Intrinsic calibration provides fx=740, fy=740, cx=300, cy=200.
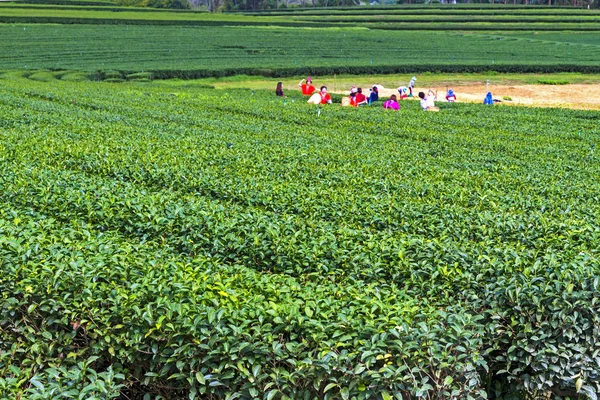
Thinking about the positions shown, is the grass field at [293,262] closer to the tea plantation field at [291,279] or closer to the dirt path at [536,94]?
the tea plantation field at [291,279]

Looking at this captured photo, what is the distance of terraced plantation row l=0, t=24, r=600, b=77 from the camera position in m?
61.1

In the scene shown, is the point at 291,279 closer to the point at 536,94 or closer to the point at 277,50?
the point at 536,94

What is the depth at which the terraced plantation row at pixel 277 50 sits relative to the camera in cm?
6112

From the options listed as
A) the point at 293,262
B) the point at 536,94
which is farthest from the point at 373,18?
the point at 293,262

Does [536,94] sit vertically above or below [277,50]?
below

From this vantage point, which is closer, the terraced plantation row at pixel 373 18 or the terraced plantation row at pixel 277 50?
the terraced plantation row at pixel 277 50

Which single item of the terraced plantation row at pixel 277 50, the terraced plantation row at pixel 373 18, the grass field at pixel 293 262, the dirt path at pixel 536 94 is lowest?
the dirt path at pixel 536 94

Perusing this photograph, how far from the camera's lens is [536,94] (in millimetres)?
48406

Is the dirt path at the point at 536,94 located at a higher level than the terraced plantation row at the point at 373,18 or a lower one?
lower

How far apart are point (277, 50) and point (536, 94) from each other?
31.8m

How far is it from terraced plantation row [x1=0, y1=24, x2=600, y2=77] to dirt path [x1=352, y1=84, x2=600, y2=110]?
34.7 ft

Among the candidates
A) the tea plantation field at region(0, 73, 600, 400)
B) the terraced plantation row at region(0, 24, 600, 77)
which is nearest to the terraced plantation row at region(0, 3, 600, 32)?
the terraced plantation row at region(0, 24, 600, 77)

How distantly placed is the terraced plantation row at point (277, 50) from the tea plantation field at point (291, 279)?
44.1 meters

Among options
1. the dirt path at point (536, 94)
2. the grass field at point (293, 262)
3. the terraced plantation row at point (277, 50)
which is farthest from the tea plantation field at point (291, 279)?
the terraced plantation row at point (277, 50)
